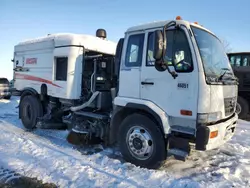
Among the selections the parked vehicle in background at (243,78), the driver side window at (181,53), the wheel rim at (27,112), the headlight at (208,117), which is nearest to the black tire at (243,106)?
the parked vehicle in background at (243,78)

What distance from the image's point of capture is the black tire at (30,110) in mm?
7129

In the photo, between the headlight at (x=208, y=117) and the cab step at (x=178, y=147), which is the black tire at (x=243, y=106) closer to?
the headlight at (x=208, y=117)

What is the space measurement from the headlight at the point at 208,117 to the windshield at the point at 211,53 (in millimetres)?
664

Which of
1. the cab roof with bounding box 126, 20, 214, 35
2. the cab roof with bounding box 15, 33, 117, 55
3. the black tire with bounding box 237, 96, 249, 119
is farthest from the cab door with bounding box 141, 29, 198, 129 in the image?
the black tire with bounding box 237, 96, 249, 119

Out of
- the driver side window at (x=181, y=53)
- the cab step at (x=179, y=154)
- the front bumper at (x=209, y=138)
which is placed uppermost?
the driver side window at (x=181, y=53)

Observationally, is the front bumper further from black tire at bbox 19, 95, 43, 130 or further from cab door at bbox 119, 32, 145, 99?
black tire at bbox 19, 95, 43, 130

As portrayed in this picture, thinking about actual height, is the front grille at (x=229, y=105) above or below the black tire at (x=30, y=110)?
above

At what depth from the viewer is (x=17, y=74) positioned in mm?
7984

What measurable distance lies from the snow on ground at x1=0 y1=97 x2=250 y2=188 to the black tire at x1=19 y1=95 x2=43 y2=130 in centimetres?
127

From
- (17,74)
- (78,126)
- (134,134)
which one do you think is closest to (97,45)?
(78,126)

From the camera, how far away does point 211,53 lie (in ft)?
14.4

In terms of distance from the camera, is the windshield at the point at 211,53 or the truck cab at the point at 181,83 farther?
the windshield at the point at 211,53

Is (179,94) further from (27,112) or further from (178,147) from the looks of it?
(27,112)

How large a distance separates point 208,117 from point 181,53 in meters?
1.17
